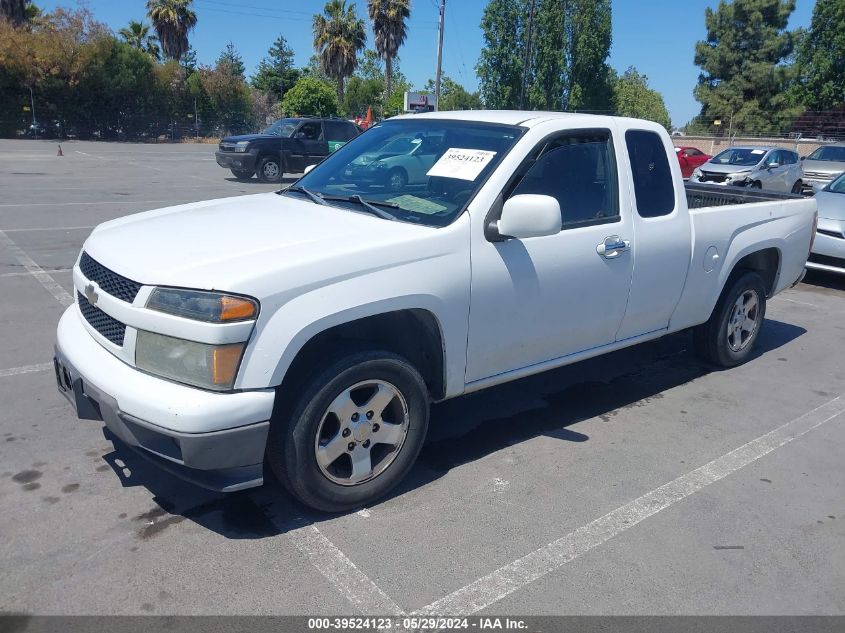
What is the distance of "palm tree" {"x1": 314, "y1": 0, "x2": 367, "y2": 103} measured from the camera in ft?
169

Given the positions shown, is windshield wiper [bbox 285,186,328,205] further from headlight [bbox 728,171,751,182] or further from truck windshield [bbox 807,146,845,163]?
truck windshield [bbox 807,146,845,163]

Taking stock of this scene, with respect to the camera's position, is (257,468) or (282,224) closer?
(257,468)

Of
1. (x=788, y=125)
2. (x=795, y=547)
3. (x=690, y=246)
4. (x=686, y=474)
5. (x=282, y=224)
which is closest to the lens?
(x=795, y=547)

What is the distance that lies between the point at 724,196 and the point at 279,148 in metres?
14.9

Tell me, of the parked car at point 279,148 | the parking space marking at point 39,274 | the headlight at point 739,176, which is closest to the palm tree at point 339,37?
the parked car at point 279,148

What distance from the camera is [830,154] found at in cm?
2072

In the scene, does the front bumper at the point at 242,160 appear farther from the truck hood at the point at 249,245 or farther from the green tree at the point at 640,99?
the green tree at the point at 640,99

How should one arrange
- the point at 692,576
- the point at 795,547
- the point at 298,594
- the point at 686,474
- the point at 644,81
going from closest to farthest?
the point at 298,594 < the point at 692,576 < the point at 795,547 < the point at 686,474 < the point at 644,81

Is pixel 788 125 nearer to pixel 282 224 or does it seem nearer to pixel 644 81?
pixel 644 81

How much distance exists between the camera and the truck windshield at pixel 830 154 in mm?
20386

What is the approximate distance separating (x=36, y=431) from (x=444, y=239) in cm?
267

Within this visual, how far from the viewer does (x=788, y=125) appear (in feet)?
147

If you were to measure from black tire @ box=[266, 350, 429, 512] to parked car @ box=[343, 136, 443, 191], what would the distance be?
47.3 inches

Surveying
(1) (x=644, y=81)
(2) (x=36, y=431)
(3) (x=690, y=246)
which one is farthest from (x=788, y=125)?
(2) (x=36, y=431)
